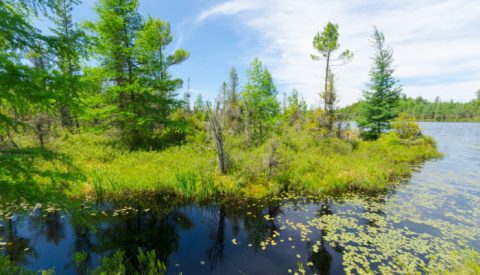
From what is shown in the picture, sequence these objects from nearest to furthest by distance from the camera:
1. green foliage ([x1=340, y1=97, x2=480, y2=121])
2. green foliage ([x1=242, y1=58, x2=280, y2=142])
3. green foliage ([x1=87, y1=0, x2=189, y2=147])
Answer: green foliage ([x1=87, y1=0, x2=189, y2=147]), green foliage ([x1=242, y1=58, x2=280, y2=142]), green foliage ([x1=340, y1=97, x2=480, y2=121])

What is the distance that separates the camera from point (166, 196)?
10242mm

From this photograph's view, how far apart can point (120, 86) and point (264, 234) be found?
15.0 metres

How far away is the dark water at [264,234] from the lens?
19.4 ft

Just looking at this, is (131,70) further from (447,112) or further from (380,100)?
(447,112)

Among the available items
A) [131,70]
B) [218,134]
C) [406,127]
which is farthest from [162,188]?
[406,127]

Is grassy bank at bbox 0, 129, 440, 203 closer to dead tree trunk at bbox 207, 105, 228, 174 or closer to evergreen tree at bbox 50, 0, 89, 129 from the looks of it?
dead tree trunk at bbox 207, 105, 228, 174

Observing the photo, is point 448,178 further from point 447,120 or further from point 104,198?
point 447,120

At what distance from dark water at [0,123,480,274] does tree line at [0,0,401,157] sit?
254 cm

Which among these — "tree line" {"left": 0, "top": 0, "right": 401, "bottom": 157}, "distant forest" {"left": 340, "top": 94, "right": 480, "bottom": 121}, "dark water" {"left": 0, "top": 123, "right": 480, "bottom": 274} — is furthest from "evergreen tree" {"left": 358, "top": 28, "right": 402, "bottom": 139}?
"distant forest" {"left": 340, "top": 94, "right": 480, "bottom": 121}

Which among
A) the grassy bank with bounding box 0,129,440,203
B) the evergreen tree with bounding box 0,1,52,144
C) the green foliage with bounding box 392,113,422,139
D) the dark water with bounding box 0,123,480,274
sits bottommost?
the dark water with bounding box 0,123,480,274

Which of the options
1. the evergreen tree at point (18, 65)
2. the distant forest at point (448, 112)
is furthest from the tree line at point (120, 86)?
the distant forest at point (448, 112)

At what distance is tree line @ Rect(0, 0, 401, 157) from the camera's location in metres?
3.81

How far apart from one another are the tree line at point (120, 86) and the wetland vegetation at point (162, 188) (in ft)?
0.16

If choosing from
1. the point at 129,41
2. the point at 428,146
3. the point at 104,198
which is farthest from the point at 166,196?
the point at 428,146
